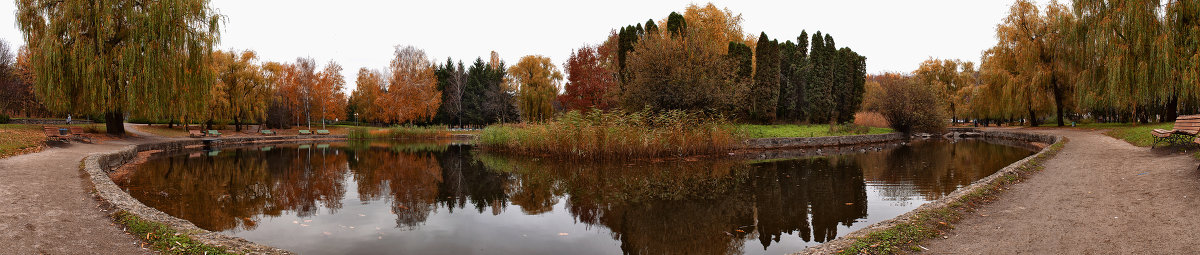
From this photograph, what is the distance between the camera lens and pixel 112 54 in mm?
19344

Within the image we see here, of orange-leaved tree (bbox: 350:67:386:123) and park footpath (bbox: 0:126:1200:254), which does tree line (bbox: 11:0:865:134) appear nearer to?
orange-leaved tree (bbox: 350:67:386:123)

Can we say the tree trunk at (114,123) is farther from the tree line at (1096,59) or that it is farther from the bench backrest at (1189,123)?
the tree line at (1096,59)

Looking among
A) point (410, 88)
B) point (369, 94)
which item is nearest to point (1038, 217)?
point (410, 88)

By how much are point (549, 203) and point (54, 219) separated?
585cm

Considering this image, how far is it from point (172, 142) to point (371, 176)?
16339 millimetres

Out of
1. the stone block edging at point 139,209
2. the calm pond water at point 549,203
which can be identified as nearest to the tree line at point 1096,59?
the calm pond water at point 549,203

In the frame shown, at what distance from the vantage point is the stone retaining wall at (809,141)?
802 inches

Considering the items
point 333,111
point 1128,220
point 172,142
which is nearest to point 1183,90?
point 1128,220

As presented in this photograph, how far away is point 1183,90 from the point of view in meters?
16.2

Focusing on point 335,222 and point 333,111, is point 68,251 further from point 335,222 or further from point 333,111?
point 333,111

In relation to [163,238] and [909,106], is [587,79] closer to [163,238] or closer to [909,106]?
[909,106]

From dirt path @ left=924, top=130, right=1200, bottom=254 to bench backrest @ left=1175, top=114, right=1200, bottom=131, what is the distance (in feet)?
7.99

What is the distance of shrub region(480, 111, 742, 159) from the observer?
1565 cm

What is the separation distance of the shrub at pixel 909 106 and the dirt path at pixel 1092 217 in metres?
22.0
